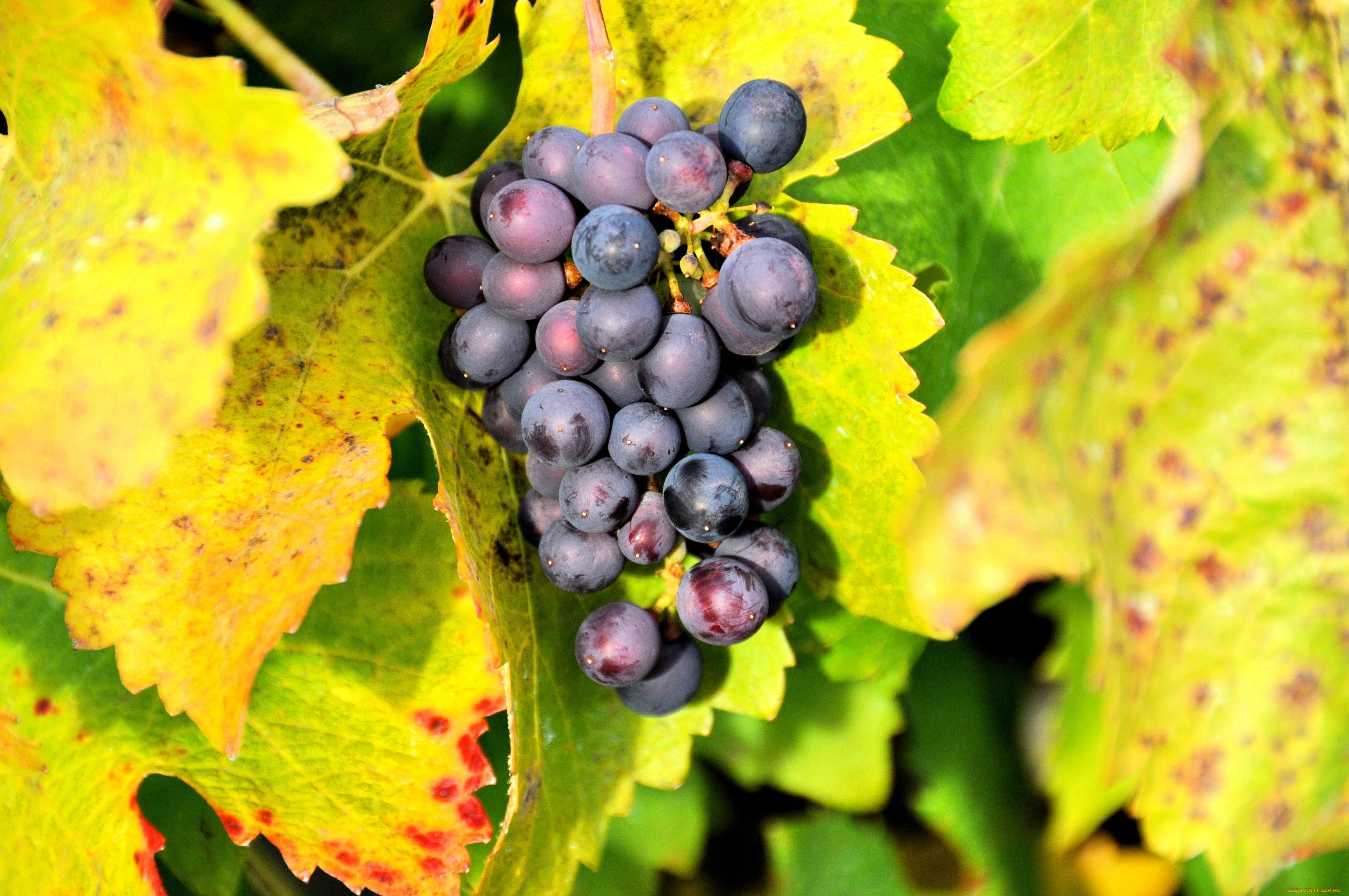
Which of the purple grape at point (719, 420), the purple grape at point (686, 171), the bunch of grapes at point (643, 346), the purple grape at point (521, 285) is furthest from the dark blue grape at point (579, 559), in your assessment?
the purple grape at point (686, 171)

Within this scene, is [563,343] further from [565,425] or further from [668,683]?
[668,683]

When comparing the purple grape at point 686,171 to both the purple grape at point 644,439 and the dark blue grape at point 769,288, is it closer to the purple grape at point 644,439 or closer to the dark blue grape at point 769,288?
the dark blue grape at point 769,288

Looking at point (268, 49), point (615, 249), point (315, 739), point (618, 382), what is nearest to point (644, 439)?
point (618, 382)

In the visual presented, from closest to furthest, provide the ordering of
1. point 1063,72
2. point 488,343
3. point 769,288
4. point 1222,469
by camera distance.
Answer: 1. point 1222,469
2. point 769,288
3. point 488,343
4. point 1063,72

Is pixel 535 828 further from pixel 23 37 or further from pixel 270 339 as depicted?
pixel 23 37

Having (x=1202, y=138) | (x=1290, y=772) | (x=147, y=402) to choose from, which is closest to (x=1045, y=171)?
(x=1202, y=138)

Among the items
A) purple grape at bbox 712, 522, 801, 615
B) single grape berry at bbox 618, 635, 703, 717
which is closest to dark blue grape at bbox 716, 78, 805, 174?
purple grape at bbox 712, 522, 801, 615

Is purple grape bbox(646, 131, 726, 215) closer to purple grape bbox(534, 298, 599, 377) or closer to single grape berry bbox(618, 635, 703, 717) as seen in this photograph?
purple grape bbox(534, 298, 599, 377)
